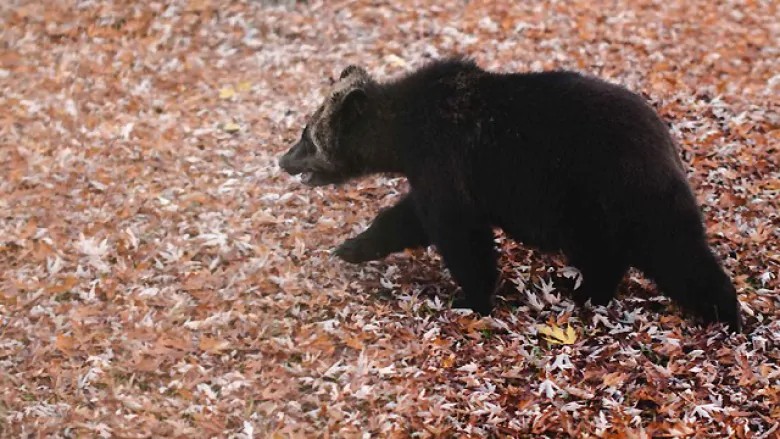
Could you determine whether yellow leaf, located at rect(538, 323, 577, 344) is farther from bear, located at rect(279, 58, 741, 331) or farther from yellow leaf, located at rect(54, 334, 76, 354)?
yellow leaf, located at rect(54, 334, 76, 354)

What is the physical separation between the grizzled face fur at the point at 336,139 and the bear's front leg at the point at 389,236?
430 mm

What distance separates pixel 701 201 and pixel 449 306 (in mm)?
2601

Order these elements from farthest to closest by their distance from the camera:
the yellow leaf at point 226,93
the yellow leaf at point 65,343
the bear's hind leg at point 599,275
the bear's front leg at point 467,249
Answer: the yellow leaf at point 226,93 → the yellow leaf at point 65,343 → the bear's front leg at point 467,249 → the bear's hind leg at point 599,275

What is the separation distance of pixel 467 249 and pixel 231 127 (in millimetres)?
3933

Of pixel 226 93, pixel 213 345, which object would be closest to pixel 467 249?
pixel 213 345

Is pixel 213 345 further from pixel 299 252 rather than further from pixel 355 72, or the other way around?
pixel 355 72

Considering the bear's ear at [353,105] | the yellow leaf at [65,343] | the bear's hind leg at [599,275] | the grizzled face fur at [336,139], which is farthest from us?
the grizzled face fur at [336,139]

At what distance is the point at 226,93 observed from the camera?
9.38 meters

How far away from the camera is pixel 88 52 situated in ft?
33.1

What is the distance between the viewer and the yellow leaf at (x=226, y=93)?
368 inches

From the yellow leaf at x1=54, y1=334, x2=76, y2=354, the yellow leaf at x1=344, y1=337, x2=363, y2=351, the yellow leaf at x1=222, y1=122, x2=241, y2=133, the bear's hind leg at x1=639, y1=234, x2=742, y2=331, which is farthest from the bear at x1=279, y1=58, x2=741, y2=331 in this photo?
the yellow leaf at x1=222, y1=122, x2=241, y2=133

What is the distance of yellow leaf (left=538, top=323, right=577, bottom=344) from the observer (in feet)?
18.8

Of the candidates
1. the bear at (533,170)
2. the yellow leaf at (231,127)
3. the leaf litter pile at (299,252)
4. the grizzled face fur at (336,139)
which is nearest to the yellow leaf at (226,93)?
the leaf litter pile at (299,252)

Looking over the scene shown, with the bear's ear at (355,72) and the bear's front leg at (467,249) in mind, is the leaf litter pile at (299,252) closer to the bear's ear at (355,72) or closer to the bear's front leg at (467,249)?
the bear's front leg at (467,249)
